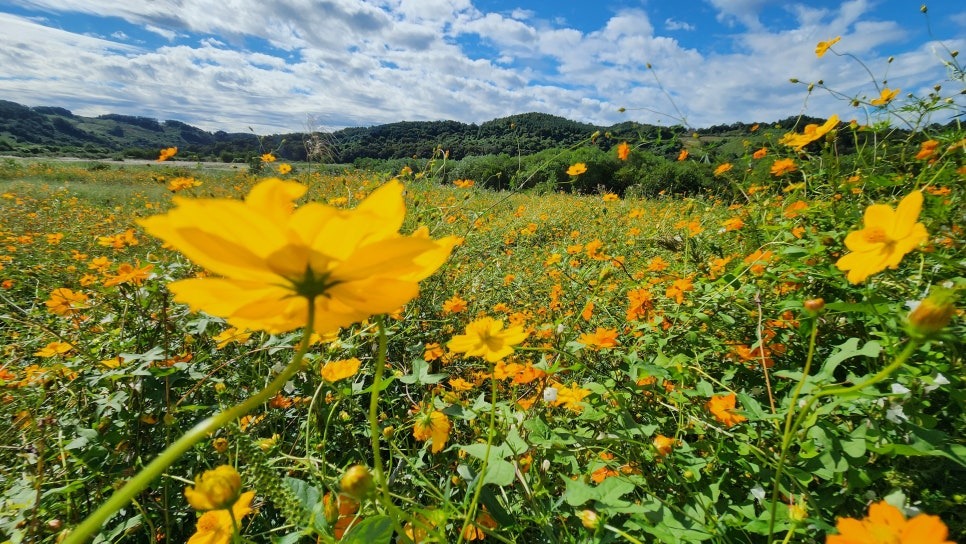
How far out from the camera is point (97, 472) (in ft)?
3.13

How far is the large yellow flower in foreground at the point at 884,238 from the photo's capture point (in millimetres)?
732

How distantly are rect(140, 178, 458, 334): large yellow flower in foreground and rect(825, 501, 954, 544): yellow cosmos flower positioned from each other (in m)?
0.48

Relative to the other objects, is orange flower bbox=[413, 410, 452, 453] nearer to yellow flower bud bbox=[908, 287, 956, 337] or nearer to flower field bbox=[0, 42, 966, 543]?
flower field bbox=[0, 42, 966, 543]

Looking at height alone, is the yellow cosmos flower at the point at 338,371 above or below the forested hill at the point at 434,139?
below

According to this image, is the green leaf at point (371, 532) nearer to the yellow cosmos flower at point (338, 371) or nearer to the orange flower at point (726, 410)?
the yellow cosmos flower at point (338, 371)

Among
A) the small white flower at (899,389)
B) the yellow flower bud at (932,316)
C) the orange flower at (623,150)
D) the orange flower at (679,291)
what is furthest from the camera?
the orange flower at (623,150)

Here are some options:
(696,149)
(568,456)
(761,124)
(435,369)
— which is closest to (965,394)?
(568,456)

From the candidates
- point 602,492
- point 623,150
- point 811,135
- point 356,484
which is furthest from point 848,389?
point 623,150

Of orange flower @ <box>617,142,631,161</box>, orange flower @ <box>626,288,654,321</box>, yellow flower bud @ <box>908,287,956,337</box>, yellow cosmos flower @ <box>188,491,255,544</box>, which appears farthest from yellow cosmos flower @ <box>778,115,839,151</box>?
yellow cosmos flower @ <box>188,491,255,544</box>

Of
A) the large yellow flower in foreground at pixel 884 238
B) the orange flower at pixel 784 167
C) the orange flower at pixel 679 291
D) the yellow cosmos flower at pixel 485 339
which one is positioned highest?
the orange flower at pixel 784 167

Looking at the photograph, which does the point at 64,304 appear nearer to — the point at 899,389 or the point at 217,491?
the point at 217,491

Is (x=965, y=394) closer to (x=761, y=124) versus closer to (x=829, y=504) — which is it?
(x=829, y=504)

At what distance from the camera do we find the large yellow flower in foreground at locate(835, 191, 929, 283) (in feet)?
2.40

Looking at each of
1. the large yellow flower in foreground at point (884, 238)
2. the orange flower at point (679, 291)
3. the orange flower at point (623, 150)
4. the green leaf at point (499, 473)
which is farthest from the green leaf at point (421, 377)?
the orange flower at point (623, 150)
